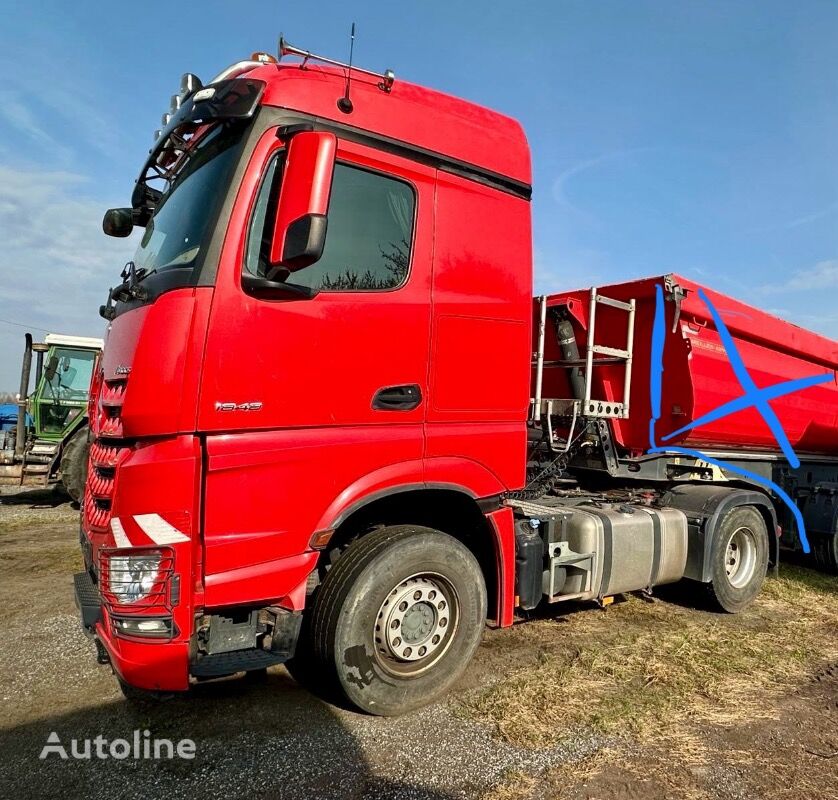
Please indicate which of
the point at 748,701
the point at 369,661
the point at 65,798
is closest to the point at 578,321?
the point at 748,701

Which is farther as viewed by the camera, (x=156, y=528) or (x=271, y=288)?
(x=271, y=288)

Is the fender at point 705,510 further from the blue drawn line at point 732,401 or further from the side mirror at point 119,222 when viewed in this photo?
the side mirror at point 119,222

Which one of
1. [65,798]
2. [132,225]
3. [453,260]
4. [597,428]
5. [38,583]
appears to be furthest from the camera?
[38,583]

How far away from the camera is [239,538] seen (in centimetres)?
268

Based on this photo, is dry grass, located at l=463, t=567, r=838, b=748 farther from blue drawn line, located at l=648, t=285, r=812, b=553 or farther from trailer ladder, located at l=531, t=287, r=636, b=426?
trailer ladder, located at l=531, t=287, r=636, b=426

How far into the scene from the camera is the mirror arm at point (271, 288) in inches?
107

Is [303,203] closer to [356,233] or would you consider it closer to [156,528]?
[356,233]

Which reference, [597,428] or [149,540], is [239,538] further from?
[597,428]

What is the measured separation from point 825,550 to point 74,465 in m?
10.1

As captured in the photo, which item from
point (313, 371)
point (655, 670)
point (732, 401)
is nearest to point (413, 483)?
point (313, 371)

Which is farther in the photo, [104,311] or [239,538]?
[104,311]

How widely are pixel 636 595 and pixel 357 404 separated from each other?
402 centimetres

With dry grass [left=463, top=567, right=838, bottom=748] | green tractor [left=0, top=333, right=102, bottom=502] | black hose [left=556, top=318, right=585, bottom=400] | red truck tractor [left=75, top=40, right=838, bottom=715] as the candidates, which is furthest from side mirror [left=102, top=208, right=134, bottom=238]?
green tractor [left=0, top=333, right=102, bottom=502]

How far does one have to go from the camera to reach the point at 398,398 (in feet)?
10.3
